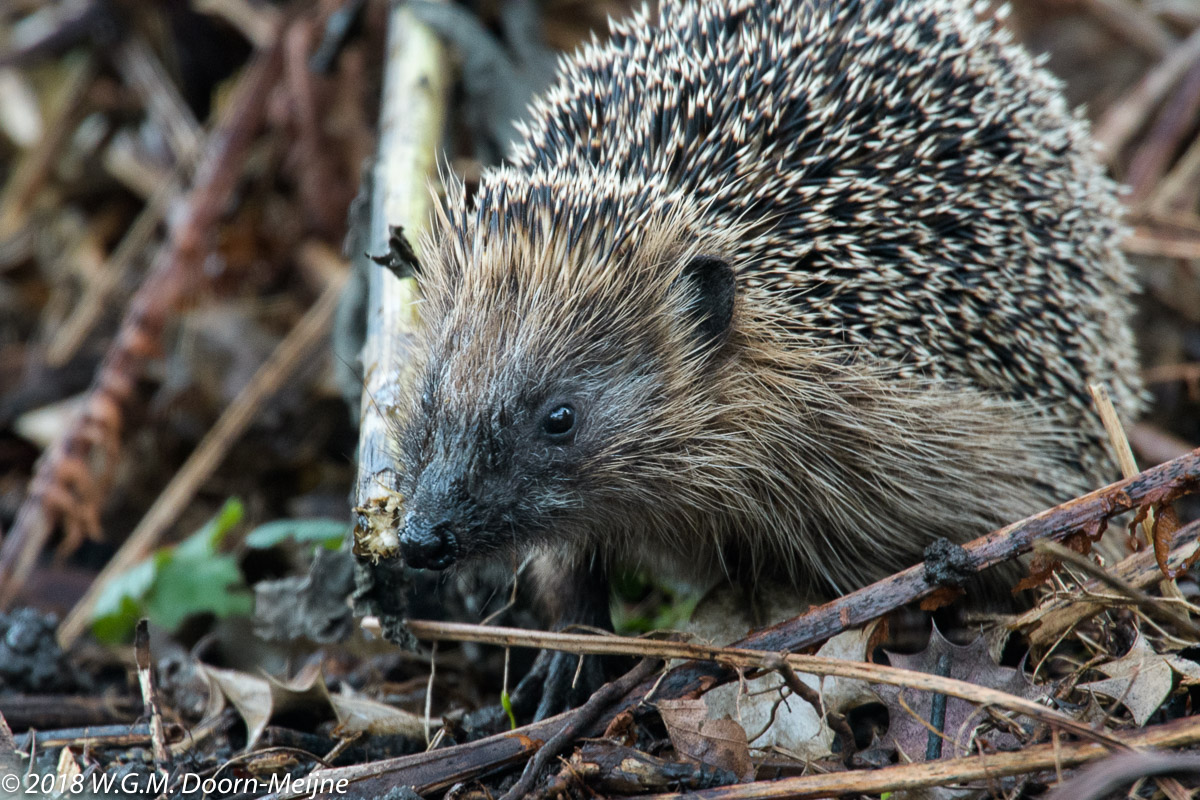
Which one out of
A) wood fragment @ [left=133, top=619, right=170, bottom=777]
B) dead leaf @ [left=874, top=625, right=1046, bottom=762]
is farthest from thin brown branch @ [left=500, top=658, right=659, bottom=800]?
wood fragment @ [left=133, top=619, right=170, bottom=777]

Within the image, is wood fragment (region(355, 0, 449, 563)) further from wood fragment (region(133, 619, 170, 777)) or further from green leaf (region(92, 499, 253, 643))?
green leaf (region(92, 499, 253, 643))

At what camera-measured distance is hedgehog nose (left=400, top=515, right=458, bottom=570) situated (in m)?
3.37

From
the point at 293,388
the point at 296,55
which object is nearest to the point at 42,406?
the point at 293,388

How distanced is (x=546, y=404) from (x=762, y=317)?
86 cm

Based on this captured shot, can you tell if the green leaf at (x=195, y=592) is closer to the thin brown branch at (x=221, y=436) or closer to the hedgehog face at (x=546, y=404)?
the thin brown branch at (x=221, y=436)

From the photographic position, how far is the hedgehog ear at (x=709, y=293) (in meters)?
3.79


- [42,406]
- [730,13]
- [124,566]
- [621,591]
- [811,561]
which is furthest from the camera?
[42,406]

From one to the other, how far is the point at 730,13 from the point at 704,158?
0.83 m

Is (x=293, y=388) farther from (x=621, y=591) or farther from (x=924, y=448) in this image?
(x=924, y=448)

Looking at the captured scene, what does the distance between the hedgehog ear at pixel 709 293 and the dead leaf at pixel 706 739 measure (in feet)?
4.44

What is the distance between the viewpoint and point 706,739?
311 centimetres

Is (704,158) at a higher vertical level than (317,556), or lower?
higher

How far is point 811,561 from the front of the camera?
4.07 m

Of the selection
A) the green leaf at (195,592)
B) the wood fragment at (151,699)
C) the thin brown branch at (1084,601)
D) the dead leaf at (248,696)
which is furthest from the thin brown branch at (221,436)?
the thin brown branch at (1084,601)
